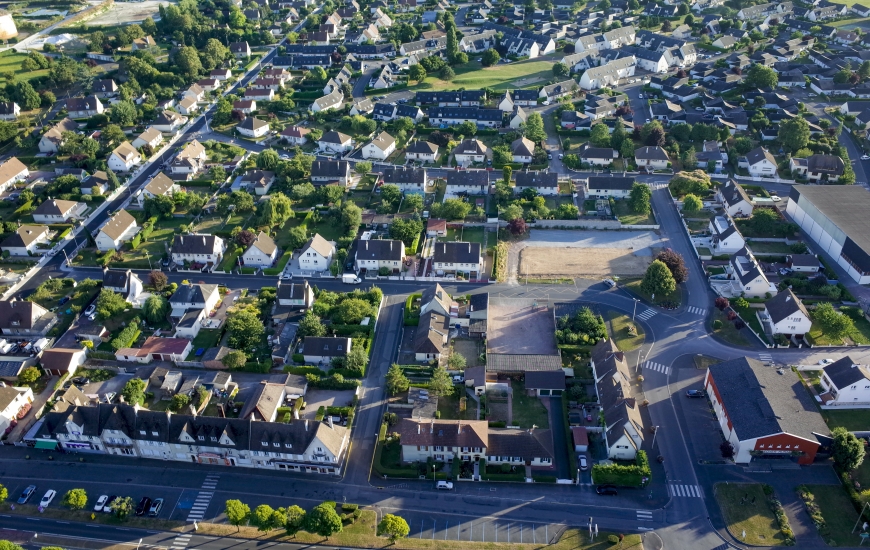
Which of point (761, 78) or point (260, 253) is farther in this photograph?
point (761, 78)

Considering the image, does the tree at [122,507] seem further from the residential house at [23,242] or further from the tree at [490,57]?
the tree at [490,57]

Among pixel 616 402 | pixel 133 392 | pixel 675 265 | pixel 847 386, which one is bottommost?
pixel 133 392

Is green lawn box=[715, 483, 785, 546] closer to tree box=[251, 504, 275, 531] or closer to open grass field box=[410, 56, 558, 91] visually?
tree box=[251, 504, 275, 531]

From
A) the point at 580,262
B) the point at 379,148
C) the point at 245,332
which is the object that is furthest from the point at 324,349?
the point at 379,148

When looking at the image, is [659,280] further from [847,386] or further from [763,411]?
[847,386]

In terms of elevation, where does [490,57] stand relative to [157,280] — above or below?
above

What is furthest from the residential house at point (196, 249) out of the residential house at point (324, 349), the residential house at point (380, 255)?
the residential house at point (324, 349)
